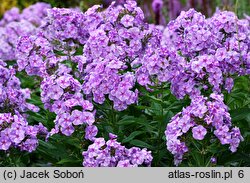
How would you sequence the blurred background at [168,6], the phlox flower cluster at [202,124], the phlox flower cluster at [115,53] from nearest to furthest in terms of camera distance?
the phlox flower cluster at [202,124] → the phlox flower cluster at [115,53] → the blurred background at [168,6]

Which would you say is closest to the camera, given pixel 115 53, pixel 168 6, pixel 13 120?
pixel 13 120

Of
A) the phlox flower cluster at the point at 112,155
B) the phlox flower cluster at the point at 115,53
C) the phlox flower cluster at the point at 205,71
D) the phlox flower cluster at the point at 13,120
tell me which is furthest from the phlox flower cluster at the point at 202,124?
the phlox flower cluster at the point at 13,120

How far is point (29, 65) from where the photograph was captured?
416 centimetres

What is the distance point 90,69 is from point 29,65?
1.77 ft

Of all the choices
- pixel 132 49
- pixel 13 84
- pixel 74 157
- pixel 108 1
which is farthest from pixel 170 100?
pixel 108 1

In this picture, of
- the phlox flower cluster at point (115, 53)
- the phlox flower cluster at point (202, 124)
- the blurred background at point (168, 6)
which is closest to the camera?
the phlox flower cluster at point (202, 124)

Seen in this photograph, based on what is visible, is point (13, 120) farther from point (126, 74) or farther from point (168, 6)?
point (168, 6)

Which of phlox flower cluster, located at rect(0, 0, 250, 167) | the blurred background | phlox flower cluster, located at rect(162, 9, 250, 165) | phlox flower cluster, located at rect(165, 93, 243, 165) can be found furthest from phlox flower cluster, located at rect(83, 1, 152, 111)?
the blurred background

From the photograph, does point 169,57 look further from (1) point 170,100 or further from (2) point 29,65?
(2) point 29,65

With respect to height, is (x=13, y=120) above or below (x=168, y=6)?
below

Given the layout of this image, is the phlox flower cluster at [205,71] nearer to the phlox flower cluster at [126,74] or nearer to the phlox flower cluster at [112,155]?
the phlox flower cluster at [126,74]

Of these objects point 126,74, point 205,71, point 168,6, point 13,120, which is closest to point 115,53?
point 126,74

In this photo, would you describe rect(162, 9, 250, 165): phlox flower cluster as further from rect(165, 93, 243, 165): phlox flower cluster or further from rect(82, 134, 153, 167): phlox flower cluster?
rect(82, 134, 153, 167): phlox flower cluster

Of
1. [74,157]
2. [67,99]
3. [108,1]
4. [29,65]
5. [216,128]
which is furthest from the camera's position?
[108,1]
